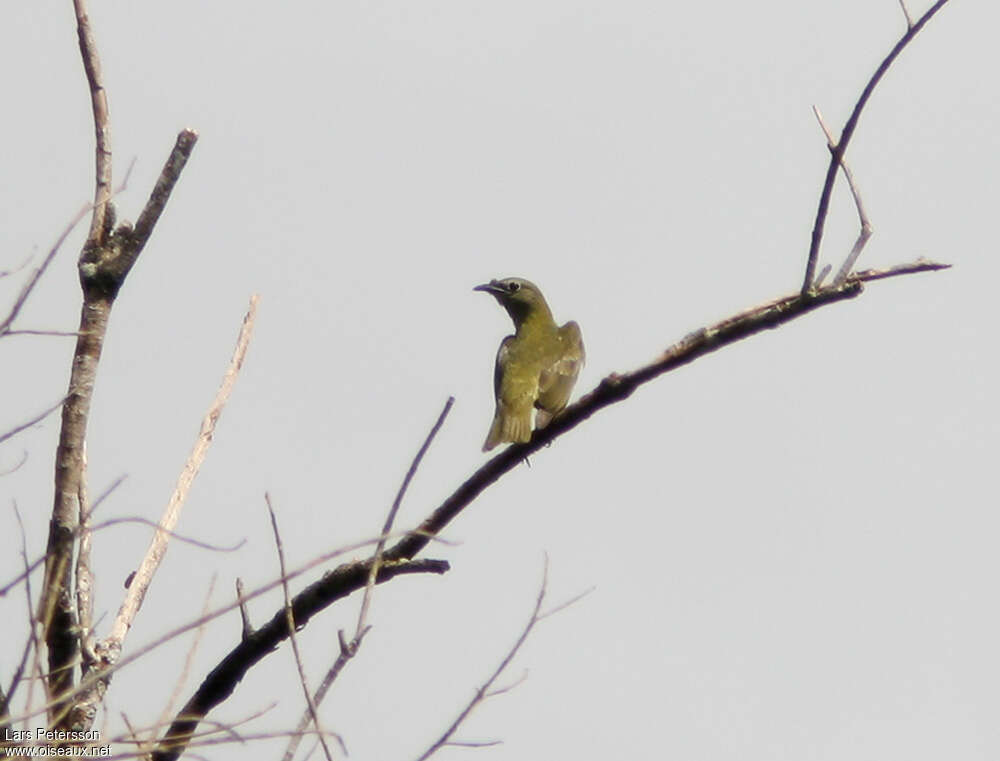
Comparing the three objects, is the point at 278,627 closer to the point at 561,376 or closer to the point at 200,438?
the point at 200,438

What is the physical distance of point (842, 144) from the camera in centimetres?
442

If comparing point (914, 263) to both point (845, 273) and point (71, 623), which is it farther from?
point (71, 623)

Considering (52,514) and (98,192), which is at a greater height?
(98,192)

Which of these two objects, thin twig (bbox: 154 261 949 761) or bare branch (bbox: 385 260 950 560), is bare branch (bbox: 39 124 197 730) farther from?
bare branch (bbox: 385 260 950 560)

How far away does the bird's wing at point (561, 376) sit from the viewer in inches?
360

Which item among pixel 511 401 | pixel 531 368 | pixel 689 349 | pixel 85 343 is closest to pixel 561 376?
pixel 531 368

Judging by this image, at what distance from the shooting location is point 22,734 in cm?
356

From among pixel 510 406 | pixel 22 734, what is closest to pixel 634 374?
pixel 22 734

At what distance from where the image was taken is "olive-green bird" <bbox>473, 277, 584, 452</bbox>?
8789mm

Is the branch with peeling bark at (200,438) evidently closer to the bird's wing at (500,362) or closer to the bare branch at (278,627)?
the bare branch at (278,627)

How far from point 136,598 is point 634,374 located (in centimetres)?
158

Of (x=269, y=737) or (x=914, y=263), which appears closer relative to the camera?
(x=269, y=737)

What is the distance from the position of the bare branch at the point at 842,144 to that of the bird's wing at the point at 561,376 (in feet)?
14.0

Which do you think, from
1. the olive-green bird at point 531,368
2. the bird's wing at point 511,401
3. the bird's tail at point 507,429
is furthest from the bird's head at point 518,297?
the bird's tail at point 507,429
